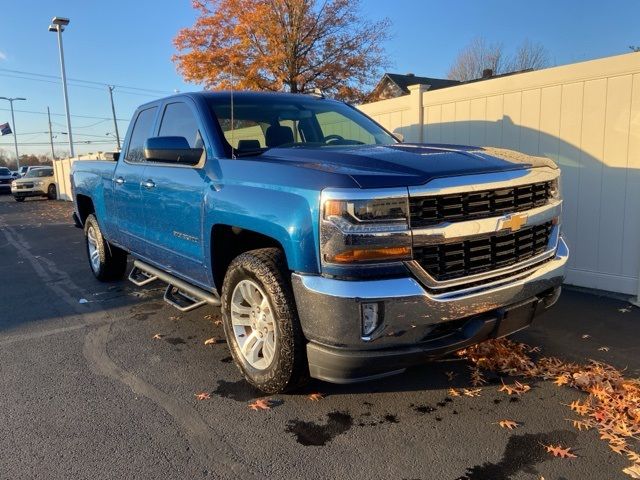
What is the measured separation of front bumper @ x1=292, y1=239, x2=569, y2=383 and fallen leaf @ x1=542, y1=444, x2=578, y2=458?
650 mm

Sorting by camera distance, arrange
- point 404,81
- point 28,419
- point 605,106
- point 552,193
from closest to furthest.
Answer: point 28,419, point 552,193, point 605,106, point 404,81

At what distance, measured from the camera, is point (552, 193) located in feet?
11.3

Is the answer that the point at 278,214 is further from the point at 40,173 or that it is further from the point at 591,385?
the point at 40,173

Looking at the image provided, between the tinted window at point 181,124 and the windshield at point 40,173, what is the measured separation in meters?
25.6

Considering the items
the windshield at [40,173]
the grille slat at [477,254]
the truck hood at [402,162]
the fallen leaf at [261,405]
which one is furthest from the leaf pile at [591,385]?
the windshield at [40,173]

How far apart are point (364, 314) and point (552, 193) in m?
1.73

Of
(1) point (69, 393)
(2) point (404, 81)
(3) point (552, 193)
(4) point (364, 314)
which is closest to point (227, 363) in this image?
(1) point (69, 393)

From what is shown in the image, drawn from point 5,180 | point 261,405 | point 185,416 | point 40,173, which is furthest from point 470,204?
point 5,180

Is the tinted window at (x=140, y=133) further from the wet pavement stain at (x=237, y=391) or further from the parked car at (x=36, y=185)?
the parked car at (x=36, y=185)

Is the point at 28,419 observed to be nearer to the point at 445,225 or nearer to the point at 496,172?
the point at 445,225

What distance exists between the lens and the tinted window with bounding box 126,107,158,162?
198 inches

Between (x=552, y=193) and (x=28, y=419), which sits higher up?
(x=552, y=193)

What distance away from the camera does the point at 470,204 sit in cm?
283

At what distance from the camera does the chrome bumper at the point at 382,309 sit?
8.44ft
